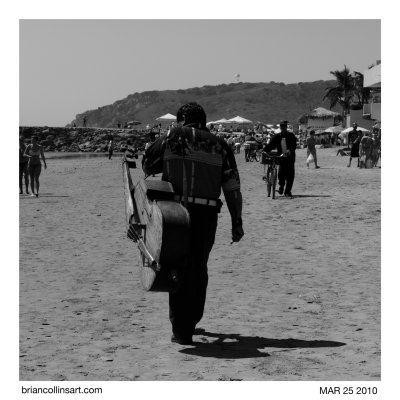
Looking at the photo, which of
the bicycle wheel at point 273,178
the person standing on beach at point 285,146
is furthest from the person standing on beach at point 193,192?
the bicycle wheel at point 273,178

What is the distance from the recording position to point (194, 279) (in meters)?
7.04

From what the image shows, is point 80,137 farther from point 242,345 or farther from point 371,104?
point 242,345

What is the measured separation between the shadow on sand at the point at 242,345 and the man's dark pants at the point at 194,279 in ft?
0.61

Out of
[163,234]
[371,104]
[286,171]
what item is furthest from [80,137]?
[163,234]

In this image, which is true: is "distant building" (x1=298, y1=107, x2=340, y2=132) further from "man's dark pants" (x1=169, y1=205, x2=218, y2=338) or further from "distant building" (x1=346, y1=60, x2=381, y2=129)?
"man's dark pants" (x1=169, y1=205, x2=218, y2=338)

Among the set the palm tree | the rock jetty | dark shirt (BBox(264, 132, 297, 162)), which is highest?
the palm tree

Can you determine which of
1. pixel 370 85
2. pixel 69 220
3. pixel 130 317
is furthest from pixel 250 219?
pixel 370 85

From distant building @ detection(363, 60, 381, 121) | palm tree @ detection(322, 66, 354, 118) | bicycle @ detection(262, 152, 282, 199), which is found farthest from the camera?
palm tree @ detection(322, 66, 354, 118)

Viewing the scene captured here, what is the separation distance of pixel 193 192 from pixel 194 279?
0.61 metres

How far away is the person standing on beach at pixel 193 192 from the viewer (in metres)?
7.00

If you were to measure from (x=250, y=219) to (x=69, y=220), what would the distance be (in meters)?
2.91

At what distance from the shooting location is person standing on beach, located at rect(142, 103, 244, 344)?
276 inches

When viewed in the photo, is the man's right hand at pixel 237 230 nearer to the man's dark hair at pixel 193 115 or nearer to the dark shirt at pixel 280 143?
the man's dark hair at pixel 193 115

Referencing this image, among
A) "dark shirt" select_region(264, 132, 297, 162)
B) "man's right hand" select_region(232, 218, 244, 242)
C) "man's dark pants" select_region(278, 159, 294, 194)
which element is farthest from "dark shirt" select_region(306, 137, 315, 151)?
"man's right hand" select_region(232, 218, 244, 242)
